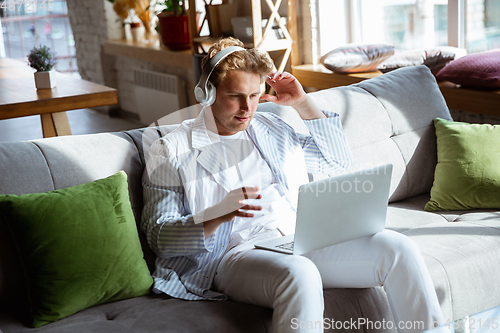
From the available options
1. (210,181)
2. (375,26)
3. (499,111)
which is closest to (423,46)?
(375,26)

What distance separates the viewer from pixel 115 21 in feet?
19.0

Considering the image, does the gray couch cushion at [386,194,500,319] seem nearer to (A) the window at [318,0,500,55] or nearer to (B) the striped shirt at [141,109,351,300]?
(B) the striped shirt at [141,109,351,300]

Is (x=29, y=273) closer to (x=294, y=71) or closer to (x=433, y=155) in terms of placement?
(x=433, y=155)

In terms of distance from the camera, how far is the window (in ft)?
9.89

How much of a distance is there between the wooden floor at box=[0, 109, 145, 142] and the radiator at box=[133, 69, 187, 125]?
0.23m

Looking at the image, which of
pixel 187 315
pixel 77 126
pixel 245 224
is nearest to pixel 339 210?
pixel 245 224

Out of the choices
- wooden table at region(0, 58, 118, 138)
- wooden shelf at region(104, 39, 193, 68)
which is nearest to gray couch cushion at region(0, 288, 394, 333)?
wooden table at region(0, 58, 118, 138)

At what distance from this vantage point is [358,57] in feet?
10.3

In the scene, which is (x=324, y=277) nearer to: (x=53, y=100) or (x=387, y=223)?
(x=387, y=223)

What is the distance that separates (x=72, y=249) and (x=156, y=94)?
3993 mm

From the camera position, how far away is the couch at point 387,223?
1374 millimetres

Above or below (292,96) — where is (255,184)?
below

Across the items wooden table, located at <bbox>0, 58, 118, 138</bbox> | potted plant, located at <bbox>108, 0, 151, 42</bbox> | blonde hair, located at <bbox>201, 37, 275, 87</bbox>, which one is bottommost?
wooden table, located at <bbox>0, 58, 118, 138</bbox>

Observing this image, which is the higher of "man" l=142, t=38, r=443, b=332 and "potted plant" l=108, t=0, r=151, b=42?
"potted plant" l=108, t=0, r=151, b=42
